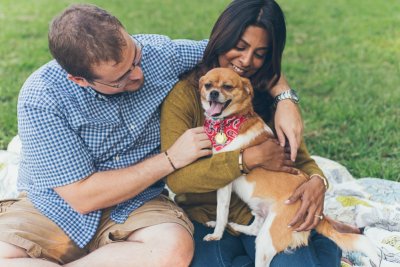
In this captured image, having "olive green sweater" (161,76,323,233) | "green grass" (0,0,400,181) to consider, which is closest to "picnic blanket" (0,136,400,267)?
"green grass" (0,0,400,181)

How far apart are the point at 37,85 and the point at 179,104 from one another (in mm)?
727

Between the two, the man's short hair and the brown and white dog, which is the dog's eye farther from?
the man's short hair

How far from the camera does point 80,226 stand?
2.72 m

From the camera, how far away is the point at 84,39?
236 cm

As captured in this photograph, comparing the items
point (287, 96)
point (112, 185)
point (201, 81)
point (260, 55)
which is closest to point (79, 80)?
point (112, 185)

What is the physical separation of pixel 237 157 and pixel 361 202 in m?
1.31

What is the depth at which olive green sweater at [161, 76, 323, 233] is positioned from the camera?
8.87 ft

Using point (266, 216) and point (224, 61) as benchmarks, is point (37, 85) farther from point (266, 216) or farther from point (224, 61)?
point (266, 216)

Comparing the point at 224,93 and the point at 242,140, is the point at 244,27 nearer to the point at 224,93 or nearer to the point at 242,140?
the point at 224,93

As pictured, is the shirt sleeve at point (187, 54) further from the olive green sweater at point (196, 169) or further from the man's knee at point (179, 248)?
the man's knee at point (179, 248)

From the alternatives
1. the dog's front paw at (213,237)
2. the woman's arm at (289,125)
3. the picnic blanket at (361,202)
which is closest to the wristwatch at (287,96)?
the woman's arm at (289,125)

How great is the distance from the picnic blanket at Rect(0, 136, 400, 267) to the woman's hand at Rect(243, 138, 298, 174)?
64 cm

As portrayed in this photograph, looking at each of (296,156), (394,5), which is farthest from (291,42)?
(296,156)

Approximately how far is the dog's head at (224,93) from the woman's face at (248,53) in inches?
3.3
